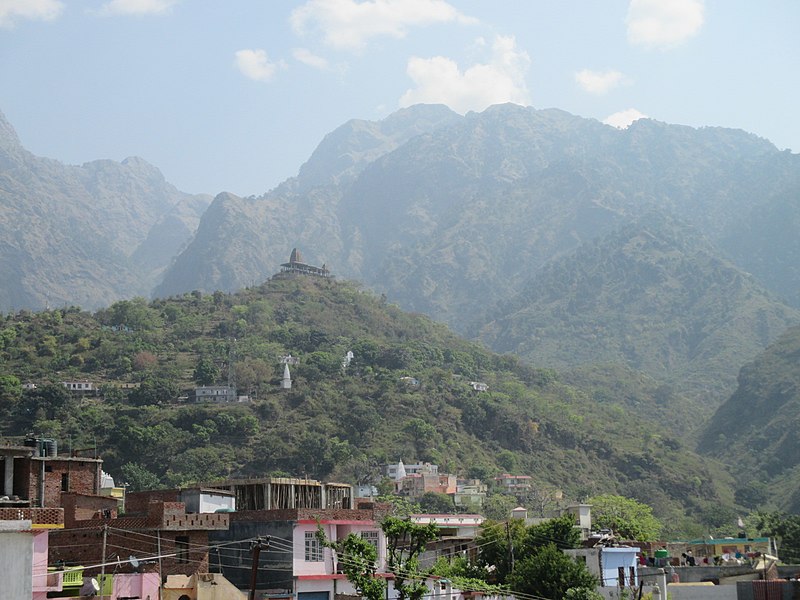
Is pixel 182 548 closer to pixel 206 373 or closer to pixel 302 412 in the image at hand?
pixel 302 412

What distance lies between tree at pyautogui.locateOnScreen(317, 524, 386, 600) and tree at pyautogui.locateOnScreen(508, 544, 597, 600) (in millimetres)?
8124

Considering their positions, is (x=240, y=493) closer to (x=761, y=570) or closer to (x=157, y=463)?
(x=761, y=570)

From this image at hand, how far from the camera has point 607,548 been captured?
43625 mm

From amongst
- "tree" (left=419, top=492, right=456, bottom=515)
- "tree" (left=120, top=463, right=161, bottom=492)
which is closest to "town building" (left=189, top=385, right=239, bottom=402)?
"tree" (left=120, top=463, right=161, bottom=492)

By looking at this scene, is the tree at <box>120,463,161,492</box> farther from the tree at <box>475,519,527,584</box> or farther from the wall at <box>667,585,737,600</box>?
the wall at <box>667,585,737,600</box>

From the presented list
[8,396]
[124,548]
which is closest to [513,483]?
[8,396]

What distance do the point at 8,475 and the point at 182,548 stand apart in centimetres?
919

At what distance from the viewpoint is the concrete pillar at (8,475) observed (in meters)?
29.2

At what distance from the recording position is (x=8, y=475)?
29469 millimetres

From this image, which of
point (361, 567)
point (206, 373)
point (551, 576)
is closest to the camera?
point (361, 567)

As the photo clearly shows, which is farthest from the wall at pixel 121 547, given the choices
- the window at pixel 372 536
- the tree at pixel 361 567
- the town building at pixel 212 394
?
the town building at pixel 212 394

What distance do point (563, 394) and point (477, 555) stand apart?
148301 millimetres

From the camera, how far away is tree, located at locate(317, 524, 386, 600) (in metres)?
32.7

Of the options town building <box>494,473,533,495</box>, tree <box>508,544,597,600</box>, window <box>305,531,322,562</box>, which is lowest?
tree <box>508,544,597,600</box>
